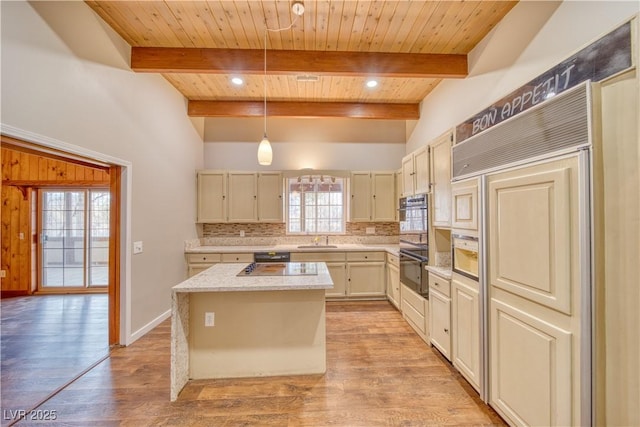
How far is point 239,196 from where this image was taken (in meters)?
4.72

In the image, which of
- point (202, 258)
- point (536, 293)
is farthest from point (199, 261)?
point (536, 293)

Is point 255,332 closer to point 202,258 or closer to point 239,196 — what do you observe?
point 202,258

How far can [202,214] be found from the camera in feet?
15.3

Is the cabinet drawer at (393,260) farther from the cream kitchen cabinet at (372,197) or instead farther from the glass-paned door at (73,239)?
the glass-paned door at (73,239)

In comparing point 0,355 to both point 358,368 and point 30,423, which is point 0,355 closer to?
point 30,423

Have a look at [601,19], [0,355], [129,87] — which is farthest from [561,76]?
[0,355]

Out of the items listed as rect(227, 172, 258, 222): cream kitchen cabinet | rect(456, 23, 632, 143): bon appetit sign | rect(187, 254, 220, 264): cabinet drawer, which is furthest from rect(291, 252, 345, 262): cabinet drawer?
rect(456, 23, 632, 143): bon appetit sign

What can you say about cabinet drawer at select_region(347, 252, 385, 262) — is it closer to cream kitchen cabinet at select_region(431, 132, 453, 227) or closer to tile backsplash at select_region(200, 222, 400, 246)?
tile backsplash at select_region(200, 222, 400, 246)

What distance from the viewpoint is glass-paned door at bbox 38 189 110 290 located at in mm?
4945

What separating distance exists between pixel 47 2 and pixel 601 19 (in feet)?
12.9

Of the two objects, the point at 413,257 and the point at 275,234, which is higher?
the point at 275,234

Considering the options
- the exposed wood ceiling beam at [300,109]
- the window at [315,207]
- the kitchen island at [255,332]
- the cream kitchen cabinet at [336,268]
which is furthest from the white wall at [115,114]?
the cream kitchen cabinet at [336,268]

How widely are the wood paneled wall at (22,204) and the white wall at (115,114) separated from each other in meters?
2.07

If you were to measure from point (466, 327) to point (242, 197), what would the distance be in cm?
377
